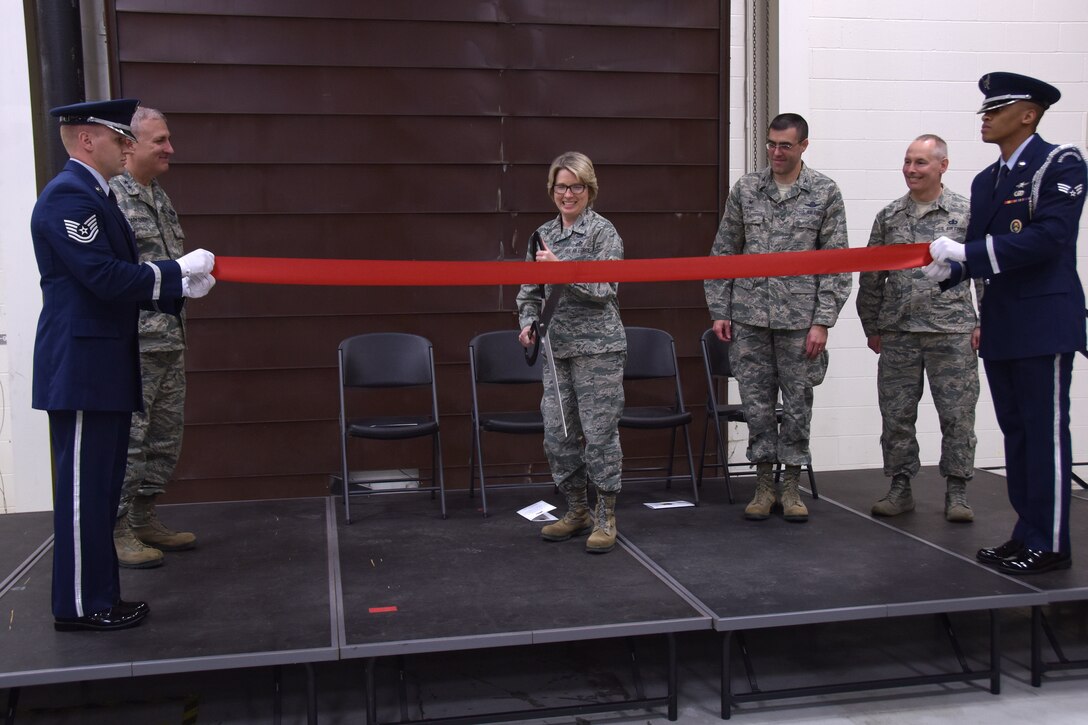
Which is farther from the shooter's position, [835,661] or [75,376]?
[835,661]

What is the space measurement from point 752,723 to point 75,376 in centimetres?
226

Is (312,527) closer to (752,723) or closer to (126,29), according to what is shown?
(752,723)

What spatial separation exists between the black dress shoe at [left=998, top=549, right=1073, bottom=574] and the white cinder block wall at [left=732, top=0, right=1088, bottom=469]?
2.15 m

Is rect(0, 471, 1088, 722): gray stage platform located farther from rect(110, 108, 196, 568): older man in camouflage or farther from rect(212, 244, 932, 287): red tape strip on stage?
rect(212, 244, 932, 287): red tape strip on stage

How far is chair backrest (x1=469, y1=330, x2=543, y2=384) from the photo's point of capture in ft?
15.5

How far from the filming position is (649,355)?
482cm

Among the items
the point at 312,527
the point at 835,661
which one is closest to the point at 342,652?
the point at 312,527

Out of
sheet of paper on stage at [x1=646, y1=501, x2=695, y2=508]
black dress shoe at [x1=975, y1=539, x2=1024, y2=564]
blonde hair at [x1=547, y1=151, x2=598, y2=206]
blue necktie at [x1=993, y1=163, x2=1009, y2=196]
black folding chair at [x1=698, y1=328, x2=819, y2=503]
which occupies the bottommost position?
sheet of paper on stage at [x1=646, y1=501, x2=695, y2=508]

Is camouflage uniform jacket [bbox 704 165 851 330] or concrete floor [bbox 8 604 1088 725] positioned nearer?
concrete floor [bbox 8 604 1088 725]

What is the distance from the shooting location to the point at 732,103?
5.33 metres

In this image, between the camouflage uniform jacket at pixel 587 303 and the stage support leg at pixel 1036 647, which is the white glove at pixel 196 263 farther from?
the stage support leg at pixel 1036 647

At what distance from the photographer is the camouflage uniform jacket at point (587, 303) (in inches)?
141

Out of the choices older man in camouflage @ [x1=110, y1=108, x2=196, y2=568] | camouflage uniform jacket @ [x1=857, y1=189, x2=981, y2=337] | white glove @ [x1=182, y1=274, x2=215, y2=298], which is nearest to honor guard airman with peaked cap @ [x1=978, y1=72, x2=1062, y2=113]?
camouflage uniform jacket @ [x1=857, y1=189, x2=981, y2=337]

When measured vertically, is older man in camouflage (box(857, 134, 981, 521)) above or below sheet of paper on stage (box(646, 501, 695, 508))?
above
